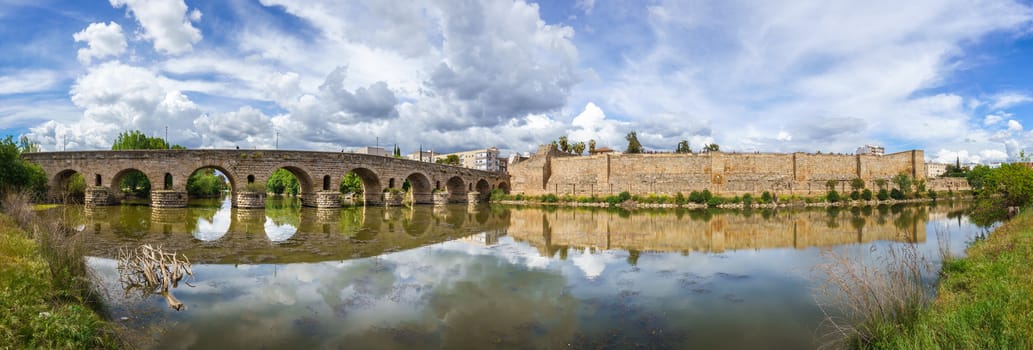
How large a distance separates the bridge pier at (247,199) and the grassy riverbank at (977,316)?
25144 millimetres

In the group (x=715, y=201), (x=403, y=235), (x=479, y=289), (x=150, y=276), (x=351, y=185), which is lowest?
(x=479, y=289)

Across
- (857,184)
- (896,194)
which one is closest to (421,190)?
(857,184)

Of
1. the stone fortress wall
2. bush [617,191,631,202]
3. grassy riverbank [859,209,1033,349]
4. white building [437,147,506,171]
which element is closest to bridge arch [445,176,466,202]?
the stone fortress wall

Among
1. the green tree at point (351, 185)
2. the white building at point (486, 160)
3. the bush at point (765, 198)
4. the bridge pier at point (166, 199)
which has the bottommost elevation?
the bush at point (765, 198)

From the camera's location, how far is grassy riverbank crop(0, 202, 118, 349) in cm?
350

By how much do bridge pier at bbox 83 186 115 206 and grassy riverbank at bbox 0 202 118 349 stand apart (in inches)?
A: 854

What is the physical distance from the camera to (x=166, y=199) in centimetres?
2222

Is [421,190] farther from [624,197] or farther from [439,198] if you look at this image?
[624,197]

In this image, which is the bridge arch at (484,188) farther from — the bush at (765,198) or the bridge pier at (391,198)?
the bush at (765,198)

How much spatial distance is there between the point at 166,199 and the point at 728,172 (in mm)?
34743

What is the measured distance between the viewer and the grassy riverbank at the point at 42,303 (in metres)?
3.50

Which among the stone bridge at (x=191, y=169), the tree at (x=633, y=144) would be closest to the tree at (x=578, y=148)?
the tree at (x=633, y=144)

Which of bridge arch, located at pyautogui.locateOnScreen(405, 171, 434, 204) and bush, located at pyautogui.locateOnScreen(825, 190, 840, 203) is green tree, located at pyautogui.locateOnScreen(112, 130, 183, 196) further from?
bush, located at pyautogui.locateOnScreen(825, 190, 840, 203)

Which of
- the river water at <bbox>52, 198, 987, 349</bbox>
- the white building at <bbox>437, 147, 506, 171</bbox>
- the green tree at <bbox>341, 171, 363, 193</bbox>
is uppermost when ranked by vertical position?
the white building at <bbox>437, 147, 506, 171</bbox>
